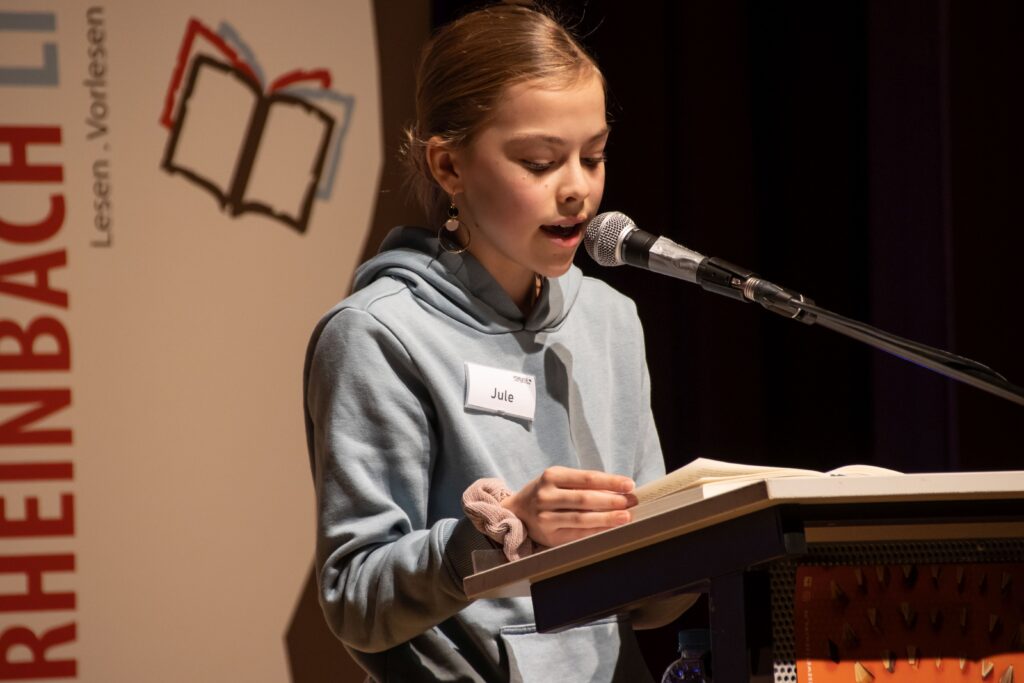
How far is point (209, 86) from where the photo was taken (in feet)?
8.05

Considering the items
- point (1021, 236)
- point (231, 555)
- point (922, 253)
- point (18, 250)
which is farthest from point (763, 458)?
point (18, 250)

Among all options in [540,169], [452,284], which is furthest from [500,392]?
[540,169]

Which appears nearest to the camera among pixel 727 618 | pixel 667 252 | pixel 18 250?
pixel 727 618

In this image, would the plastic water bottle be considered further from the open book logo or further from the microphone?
the open book logo

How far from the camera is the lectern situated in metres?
0.83

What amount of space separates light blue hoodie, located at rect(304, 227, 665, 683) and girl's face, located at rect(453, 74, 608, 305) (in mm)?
98

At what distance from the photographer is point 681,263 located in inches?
50.8

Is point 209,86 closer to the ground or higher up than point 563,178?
higher up

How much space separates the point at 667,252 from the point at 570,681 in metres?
0.55

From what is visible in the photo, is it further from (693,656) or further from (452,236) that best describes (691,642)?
(452,236)

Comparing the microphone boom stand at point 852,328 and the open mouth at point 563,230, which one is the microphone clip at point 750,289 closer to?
the microphone boom stand at point 852,328

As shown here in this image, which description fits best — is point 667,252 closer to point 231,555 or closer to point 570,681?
point 570,681

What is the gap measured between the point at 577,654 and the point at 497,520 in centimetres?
47

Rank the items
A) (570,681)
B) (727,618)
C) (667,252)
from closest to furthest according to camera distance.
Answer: (727,618) < (667,252) < (570,681)
